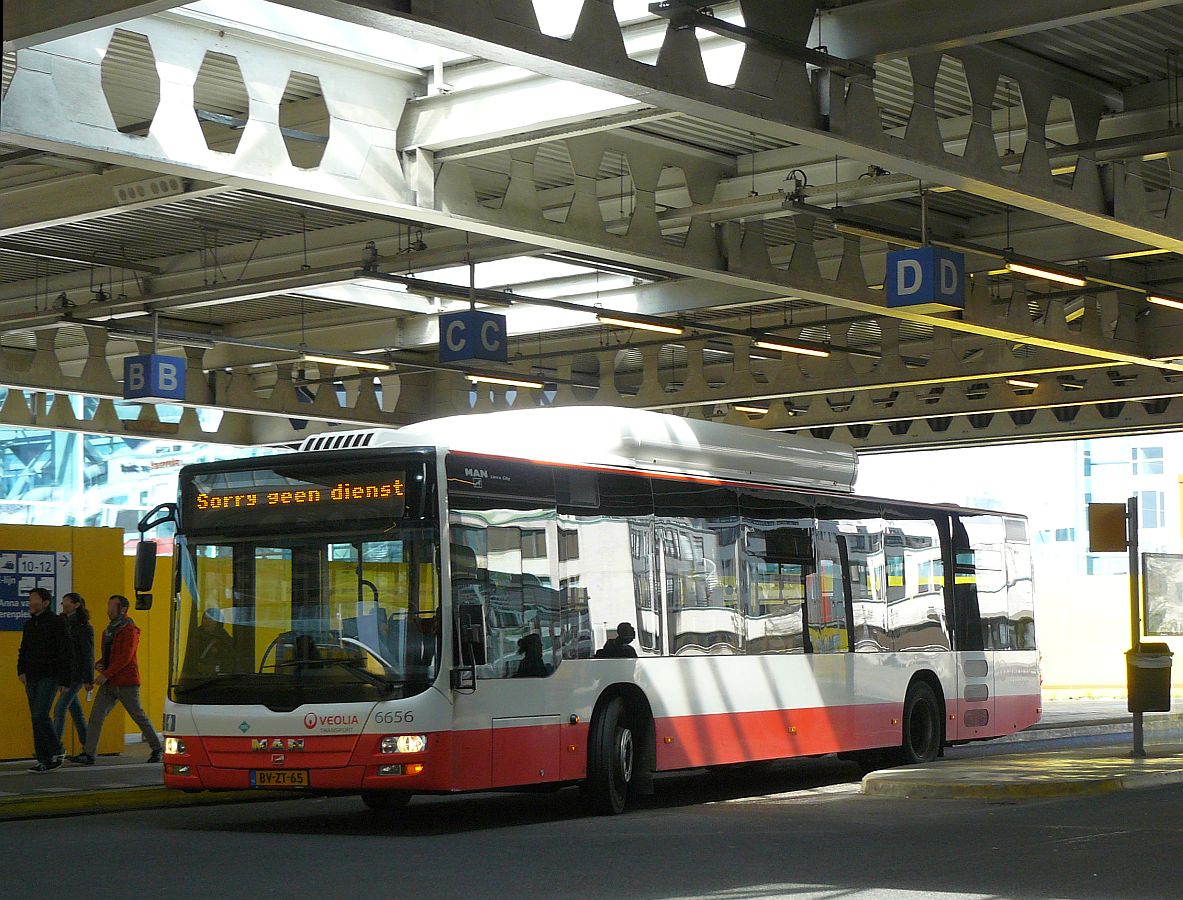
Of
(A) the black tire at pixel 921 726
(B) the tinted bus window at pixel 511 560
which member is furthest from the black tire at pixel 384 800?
(A) the black tire at pixel 921 726

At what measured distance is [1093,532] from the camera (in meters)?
18.2

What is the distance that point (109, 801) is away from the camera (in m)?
14.9

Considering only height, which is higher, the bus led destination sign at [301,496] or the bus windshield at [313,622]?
the bus led destination sign at [301,496]

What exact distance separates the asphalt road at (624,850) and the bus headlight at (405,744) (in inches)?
24.2

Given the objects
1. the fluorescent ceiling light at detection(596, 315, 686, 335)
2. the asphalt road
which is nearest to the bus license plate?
the asphalt road

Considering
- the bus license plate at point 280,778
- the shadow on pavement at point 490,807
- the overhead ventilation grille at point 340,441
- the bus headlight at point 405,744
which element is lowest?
the shadow on pavement at point 490,807

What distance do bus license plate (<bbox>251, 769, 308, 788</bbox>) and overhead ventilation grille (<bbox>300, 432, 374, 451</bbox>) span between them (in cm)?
244

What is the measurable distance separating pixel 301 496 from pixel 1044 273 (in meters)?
10.7

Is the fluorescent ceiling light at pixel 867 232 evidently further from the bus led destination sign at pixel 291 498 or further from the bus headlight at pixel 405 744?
the bus headlight at pixel 405 744

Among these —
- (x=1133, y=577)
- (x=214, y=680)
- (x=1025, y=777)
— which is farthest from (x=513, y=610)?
(x=1133, y=577)

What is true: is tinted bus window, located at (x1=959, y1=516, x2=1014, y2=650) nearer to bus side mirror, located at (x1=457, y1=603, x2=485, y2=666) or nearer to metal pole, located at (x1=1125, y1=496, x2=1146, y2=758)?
metal pole, located at (x1=1125, y1=496, x2=1146, y2=758)

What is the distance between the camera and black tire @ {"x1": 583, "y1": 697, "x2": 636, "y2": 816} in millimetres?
13820

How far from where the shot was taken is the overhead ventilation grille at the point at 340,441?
13.2 m

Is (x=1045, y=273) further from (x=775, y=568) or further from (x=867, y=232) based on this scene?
(x=775, y=568)
